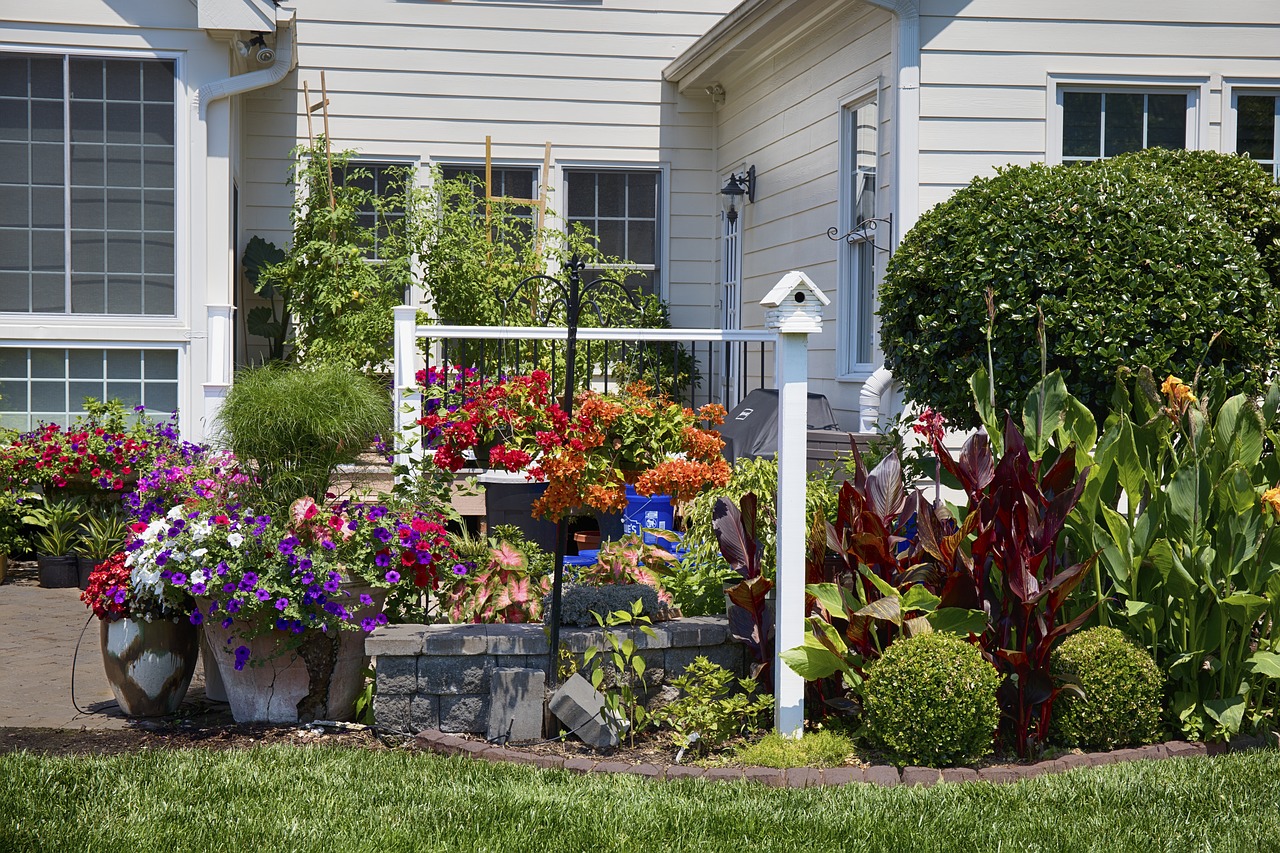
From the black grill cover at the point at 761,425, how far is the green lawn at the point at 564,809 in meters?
Result: 3.90

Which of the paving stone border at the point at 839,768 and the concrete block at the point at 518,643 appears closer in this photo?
the paving stone border at the point at 839,768

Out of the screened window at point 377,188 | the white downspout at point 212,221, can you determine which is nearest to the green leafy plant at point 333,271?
the screened window at point 377,188

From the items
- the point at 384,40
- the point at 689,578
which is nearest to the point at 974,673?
the point at 689,578

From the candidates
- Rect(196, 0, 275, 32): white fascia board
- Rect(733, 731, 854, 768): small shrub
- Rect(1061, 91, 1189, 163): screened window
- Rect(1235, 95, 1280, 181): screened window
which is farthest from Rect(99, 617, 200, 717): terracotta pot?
Rect(1235, 95, 1280, 181): screened window

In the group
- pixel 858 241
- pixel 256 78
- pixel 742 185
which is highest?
pixel 256 78

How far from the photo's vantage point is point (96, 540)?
280 inches

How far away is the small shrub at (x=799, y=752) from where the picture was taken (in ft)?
12.9

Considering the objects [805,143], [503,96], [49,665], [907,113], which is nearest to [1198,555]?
[907,113]

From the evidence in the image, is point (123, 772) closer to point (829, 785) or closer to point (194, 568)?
point (194, 568)

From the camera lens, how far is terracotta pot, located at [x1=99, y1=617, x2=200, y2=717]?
14.6ft

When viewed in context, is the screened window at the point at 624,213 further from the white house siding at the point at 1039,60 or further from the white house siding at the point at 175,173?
the white house siding at the point at 1039,60

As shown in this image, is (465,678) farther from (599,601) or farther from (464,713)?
(599,601)

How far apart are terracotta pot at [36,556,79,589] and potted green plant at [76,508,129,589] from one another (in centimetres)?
4

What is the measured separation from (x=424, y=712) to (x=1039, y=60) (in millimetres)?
5021
